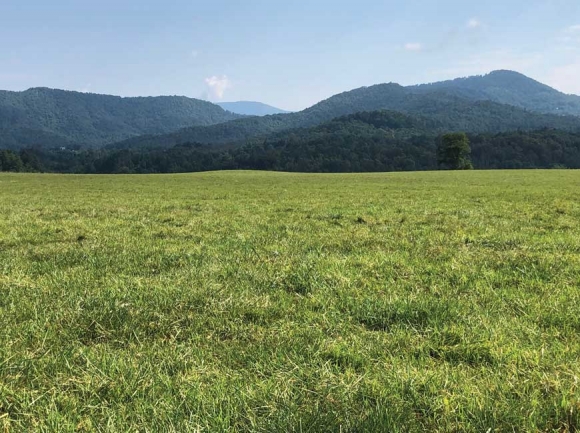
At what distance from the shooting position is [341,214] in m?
15.9

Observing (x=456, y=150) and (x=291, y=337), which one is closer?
(x=291, y=337)

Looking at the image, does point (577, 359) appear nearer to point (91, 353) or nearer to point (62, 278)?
point (91, 353)

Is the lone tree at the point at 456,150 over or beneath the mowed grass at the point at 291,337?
over

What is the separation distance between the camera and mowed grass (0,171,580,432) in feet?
10.4

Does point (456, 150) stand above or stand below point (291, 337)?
above

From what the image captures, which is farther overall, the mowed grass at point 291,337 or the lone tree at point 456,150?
the lone tree at point 456,150

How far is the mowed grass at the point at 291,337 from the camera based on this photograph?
125 inches

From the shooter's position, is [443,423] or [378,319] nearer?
[443,423]

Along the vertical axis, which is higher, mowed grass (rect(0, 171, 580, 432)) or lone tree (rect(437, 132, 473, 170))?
lone tree (rect(437, 132, 473, 170))

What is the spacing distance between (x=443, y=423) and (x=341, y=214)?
1298 cm

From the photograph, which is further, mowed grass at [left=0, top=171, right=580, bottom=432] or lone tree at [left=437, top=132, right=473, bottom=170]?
lone tree at [left=437, top=132, right=473, bottom=170]

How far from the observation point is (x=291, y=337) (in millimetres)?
4586

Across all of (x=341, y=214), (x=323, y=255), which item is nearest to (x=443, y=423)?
(x=323, y=255)

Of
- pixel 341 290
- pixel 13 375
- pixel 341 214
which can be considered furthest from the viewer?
pixel 341 214
